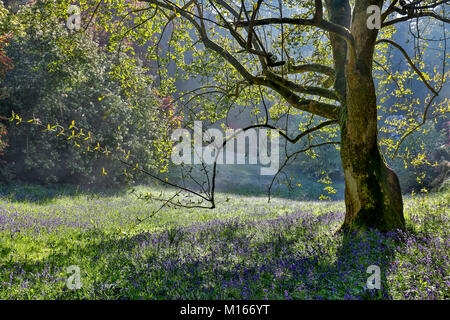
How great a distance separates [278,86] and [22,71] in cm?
1369

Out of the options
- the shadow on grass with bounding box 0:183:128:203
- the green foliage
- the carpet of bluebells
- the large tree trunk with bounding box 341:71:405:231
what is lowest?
the carpet of bluebells

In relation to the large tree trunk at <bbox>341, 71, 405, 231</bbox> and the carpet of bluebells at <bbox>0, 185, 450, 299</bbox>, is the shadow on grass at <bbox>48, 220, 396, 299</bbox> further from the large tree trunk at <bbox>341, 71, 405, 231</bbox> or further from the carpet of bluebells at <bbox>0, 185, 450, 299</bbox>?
the large tree trunk at <bbox>341, 71, 405, 231</bbox>

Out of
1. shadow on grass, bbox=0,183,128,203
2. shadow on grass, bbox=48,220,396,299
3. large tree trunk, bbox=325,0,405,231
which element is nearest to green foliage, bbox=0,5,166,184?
shadow on grass, bbox=0,183,128,203

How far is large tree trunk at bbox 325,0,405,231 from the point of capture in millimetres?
4574

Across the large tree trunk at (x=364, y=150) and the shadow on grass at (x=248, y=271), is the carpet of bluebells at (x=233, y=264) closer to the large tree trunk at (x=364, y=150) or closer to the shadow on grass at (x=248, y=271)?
the shadow on grass at (x=248, y=271)

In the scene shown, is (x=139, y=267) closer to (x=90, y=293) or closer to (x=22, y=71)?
(x=90, y=293)

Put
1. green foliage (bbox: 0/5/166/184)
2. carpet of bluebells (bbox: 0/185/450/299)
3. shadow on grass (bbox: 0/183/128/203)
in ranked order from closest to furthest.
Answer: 1. carpet of bluebells (bbox: 0/185/450/299)
2. shadow on grass (bbox: 0/183/128/203)
3. green foliage (bbox: 0/5/166/184)

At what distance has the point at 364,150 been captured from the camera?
4.93 m

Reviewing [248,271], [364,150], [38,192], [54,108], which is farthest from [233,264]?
[54,108]

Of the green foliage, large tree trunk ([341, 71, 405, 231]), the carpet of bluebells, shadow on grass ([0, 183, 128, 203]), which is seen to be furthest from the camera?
the green foliage

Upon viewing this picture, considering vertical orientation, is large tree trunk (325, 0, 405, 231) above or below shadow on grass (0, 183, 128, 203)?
above

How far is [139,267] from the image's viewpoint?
13.0ft
